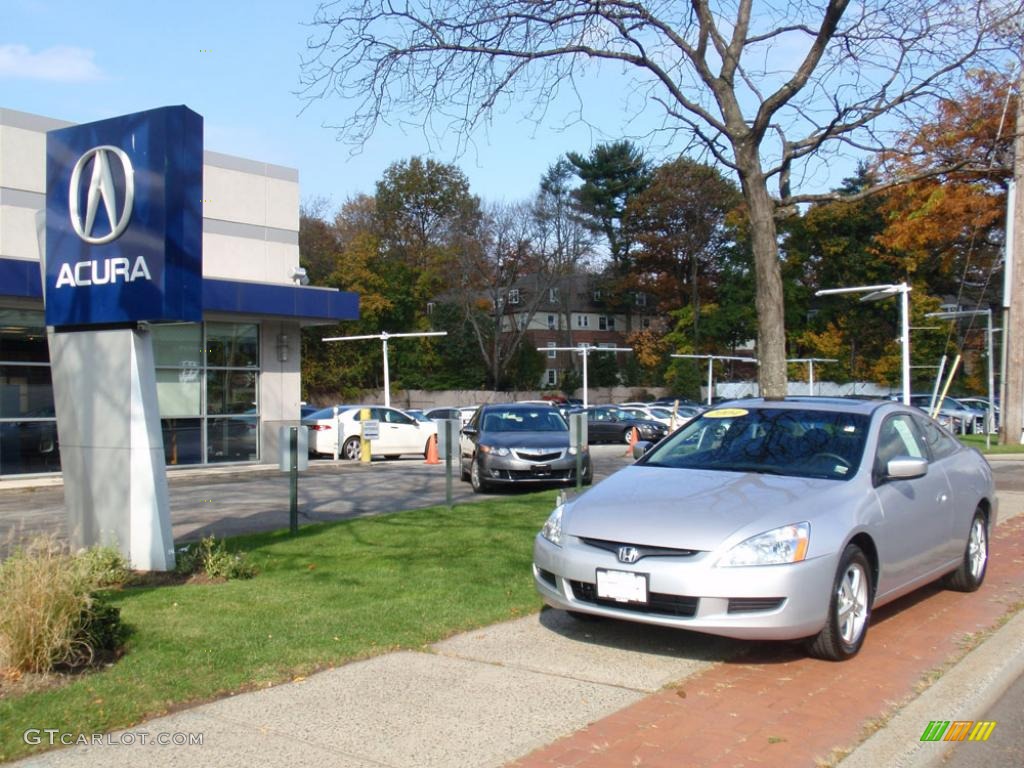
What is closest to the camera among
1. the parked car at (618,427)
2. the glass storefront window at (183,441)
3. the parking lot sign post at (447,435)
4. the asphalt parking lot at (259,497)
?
the asphalt parking lot at (259,497)

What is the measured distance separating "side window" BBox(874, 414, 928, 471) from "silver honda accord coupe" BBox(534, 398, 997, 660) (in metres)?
0.02

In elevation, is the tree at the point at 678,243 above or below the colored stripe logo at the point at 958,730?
above

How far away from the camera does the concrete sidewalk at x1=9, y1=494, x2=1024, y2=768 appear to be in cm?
448

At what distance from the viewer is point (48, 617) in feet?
17.4

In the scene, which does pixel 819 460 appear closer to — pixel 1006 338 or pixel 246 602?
pixel 246 602

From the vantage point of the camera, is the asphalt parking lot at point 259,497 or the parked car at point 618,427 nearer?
the asphalt parking lot at point 259,497

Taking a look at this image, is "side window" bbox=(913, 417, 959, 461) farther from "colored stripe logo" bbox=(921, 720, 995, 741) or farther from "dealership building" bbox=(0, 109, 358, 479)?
"dealership building" bbox=(0, 109, 358, 479)

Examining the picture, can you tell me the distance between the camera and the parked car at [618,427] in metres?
38.5

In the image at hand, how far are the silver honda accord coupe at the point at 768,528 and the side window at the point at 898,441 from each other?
2 centimetres

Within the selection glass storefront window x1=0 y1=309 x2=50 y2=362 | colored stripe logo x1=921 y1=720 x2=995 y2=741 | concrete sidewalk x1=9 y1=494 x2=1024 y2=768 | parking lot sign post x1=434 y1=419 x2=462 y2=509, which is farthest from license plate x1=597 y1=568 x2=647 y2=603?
glass storefront window x1=0 y1=309 x2=50 y2=362

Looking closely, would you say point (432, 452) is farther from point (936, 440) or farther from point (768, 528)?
point (768, 528)

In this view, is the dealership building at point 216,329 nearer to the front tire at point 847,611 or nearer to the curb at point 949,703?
the front tire at point 847,611

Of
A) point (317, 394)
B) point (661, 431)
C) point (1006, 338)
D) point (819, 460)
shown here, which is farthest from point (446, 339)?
point (819, 460)

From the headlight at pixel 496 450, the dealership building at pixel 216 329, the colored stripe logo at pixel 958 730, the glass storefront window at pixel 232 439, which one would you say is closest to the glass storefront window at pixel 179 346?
the dealership building at pixel 216 329
